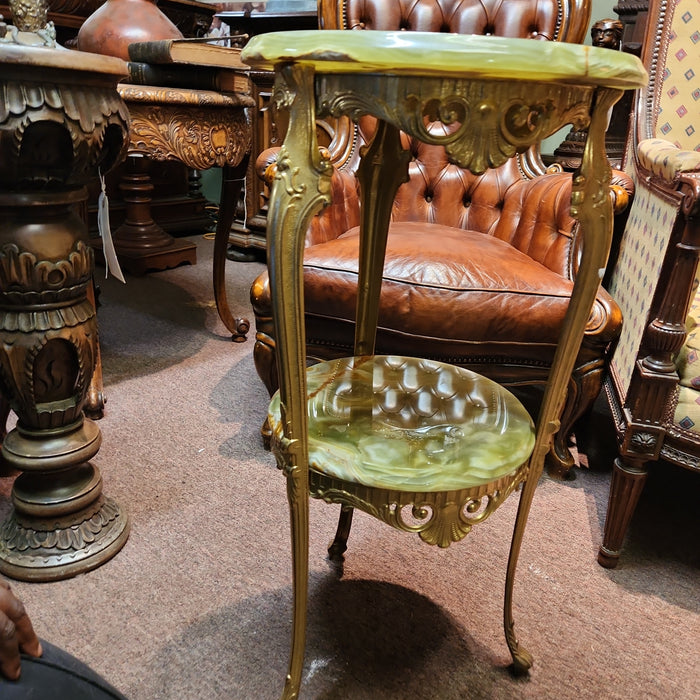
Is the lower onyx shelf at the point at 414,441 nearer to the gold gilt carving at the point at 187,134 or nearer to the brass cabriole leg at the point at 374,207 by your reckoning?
the brass cabriole leg at the point at 374,207

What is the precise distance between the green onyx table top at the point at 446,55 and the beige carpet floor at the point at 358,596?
0.81 m

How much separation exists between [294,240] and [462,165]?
0.19 metres

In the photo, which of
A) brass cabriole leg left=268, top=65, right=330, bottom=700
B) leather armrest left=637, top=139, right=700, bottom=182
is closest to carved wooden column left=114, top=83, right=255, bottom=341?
brass cabriole leg left=268, top=65, right=330, bottom=700

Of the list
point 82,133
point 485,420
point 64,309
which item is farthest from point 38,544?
point 485,420

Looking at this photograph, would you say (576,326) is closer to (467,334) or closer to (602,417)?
(467,334)

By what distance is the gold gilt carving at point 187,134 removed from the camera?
1511mm

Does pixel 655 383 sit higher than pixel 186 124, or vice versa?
pixel 186 124

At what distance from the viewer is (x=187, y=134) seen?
5.16 feet

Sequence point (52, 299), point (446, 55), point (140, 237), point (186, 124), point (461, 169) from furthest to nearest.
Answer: point (140, 237) → point (461, 169) → point (186, 124) → point (52, 299) → point (446, 55)

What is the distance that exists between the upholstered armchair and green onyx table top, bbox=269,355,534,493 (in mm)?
308

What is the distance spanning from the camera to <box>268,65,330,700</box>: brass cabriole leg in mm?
644

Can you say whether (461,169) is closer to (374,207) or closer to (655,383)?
(374,207)

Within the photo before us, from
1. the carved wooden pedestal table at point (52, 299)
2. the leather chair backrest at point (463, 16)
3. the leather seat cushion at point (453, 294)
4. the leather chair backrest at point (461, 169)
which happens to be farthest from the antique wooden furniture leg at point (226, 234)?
the carved wooden pedestal table at point (52, 299)

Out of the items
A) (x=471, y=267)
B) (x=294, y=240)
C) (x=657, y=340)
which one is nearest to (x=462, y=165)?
(x=294, y=240)
